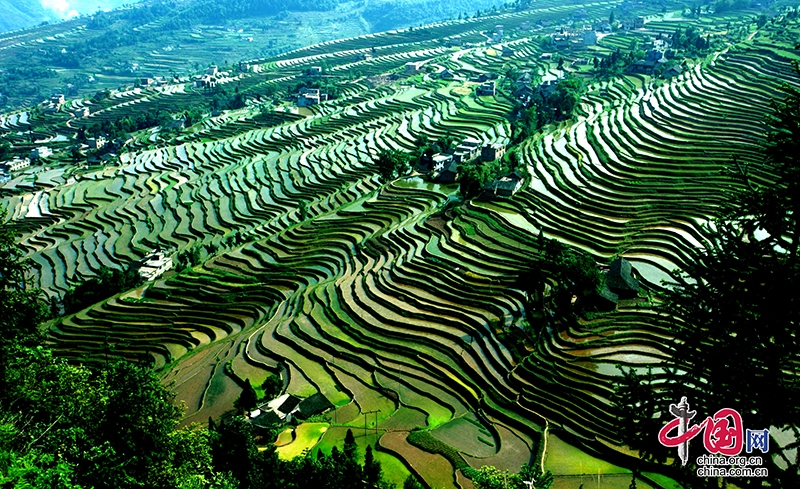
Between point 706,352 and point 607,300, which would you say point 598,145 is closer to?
point 607,300

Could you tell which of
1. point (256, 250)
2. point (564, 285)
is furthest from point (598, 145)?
point (256, 250)

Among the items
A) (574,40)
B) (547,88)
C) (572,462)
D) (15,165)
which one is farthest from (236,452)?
(574,40)

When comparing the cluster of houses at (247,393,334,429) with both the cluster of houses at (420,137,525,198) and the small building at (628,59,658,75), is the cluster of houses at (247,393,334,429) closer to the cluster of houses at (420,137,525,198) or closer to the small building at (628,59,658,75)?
the cluster of houses at (420,137,525,198)

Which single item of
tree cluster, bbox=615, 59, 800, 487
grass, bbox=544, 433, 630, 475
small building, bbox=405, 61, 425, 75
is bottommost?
grass, bbox=544, 433, 630, 475

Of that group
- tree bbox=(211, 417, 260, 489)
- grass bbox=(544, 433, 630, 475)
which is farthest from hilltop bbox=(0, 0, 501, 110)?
grass bbox=(544, 433, 630, 475)

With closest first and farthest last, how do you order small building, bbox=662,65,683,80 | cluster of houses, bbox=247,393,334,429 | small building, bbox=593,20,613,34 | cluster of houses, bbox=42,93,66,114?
1. cluster of houses, bbox=247,393,334,429
2. small building, bbox=662,65,683,80
3. small building, bbox=593,20,613,34
4. cluster of houses, bbox=42,93,66,114

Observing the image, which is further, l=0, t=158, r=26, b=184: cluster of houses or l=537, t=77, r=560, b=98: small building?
l=0, t=158, r=26, b=184: cluster of houses
